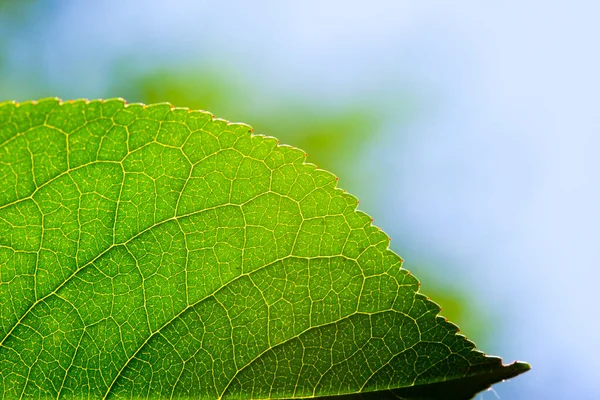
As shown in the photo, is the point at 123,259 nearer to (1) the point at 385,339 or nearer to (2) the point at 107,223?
(2) the point at 107,223

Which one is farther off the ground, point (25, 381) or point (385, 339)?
point (385, 339)

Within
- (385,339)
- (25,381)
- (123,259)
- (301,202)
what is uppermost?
(301,202)

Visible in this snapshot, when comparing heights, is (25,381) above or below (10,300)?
below

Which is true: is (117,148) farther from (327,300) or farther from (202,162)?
(327,300)

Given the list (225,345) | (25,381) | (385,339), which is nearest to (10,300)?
(25,381)

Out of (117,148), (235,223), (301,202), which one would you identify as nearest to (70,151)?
(117,148)
